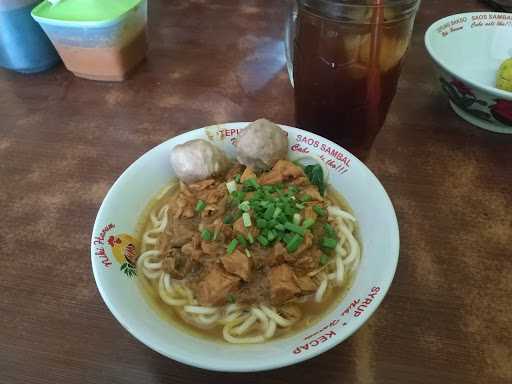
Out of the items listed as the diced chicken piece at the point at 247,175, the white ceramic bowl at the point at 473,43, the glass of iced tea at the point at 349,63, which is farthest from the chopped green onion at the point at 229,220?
the white ceramic bowl at the point at 473,43

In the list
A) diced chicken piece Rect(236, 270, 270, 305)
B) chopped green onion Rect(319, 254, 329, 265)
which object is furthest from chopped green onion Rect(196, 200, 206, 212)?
chopped green onion Rect(319, 254, 329, 265)

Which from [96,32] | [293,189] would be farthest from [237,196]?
[96,32]

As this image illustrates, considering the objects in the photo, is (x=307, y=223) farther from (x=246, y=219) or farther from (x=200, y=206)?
(x=200, y=206)

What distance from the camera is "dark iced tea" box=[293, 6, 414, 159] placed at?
44.9 inches

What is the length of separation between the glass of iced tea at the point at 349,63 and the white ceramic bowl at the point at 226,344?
0.17 m

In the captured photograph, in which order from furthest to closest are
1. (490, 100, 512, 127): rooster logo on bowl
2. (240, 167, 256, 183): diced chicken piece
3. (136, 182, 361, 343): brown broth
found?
(490, 100, 512, 127): rooster logo on bowl < (240, 167, 256, 183): diced chicken piece < (136, 182, 361, 343): brown broth

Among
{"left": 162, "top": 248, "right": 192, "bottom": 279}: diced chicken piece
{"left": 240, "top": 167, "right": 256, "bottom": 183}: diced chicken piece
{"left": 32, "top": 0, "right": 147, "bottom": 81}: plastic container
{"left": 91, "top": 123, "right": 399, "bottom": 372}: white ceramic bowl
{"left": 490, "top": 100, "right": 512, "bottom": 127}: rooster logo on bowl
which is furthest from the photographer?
{"left": 32, "top": 0, "right": 147, "bottom": 81}: plastic container

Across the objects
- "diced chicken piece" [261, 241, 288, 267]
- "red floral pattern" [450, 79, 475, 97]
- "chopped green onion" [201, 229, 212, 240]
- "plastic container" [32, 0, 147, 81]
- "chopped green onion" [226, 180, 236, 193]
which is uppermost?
"plastic container" [32, 0, 147, 81]

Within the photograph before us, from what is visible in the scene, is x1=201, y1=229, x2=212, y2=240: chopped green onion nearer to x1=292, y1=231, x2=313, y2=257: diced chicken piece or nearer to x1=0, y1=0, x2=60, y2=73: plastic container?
x1=292, y1=231, x2=313, y2=257: diced chicken piece

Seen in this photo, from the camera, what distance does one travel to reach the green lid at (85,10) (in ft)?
5.37

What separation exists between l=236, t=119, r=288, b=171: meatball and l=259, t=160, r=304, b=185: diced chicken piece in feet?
0.10

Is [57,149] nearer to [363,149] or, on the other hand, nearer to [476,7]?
[363,149]

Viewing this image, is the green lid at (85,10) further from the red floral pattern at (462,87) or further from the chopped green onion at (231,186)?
the red floral pattern at (462,87)

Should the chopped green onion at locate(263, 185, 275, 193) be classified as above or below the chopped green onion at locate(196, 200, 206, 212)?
above
